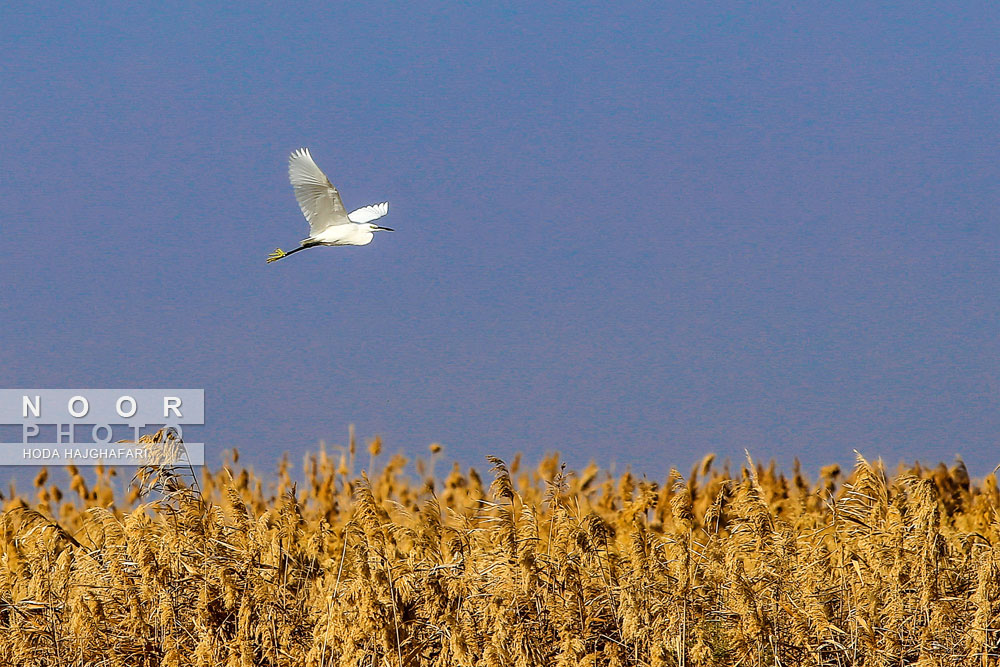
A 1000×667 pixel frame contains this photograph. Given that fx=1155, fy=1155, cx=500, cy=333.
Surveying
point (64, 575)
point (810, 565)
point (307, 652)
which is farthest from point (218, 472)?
point (810, 565)

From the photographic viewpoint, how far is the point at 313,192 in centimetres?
824

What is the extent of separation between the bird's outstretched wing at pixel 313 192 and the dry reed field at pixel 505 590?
9.13 ft

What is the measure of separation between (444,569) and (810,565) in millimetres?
1767

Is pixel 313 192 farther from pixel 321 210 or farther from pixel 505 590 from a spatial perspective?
pixel 505 590

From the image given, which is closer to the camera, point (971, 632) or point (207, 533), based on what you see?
point (971, 632)

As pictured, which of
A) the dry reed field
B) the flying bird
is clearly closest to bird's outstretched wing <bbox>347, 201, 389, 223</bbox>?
the flying bird

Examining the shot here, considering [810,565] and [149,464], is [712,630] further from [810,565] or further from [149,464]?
[149,464]

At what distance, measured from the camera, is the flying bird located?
8195mm

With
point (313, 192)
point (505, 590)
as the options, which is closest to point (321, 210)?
point (313, 192)

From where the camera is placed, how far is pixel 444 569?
520 centimetres

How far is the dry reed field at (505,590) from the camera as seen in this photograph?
473 cm

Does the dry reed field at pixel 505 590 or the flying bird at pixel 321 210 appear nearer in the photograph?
the dry reed field at pixel 505 590

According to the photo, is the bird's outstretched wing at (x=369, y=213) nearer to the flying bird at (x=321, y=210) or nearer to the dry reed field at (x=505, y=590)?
the flying bird at (x=321, y=210)

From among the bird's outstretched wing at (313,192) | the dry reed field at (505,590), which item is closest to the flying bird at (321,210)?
the bird's outstretched wing at (313,192)
